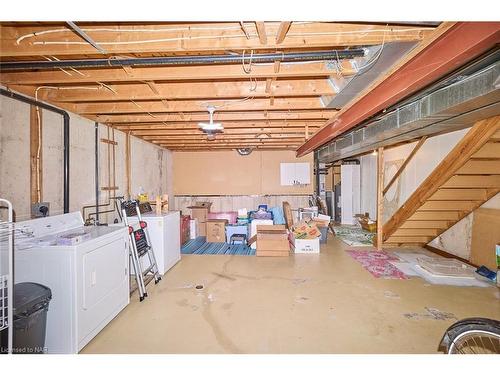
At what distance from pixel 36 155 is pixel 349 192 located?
26.1ft

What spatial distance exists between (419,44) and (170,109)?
2.68m

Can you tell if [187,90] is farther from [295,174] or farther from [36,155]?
[295,174]

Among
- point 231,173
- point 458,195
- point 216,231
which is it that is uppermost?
point 231,173

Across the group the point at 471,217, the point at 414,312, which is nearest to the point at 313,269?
the point at 414,312

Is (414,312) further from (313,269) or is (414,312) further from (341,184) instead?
(341,184)

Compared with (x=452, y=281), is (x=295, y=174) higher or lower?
higher

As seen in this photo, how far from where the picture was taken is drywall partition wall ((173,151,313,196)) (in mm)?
7512

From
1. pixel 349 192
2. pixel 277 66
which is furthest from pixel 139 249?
pixel 349 192

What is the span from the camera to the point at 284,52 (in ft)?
6.24

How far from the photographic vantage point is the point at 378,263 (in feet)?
13.9
